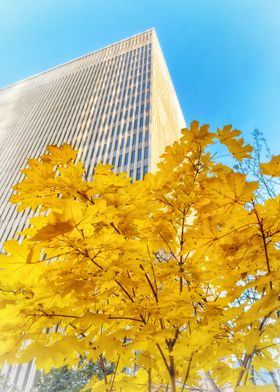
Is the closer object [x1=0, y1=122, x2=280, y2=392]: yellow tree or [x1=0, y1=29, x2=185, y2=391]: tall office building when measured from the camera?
[x1=0, y1=122, x2=280, y2=392]: yellow tree

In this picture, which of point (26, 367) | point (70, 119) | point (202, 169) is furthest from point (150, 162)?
point (202, 169)

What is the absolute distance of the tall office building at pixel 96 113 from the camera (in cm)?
2850

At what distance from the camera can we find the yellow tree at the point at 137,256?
780mm

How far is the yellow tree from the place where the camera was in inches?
30.7

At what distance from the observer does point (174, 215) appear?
1216 millimetres

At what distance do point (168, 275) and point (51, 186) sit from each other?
0.64 metres

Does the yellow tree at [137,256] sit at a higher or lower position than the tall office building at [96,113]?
lower

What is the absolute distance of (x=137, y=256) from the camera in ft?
2.67

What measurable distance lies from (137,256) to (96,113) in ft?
118

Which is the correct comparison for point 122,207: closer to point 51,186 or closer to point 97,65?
point 51,186

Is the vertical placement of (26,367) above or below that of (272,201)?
above

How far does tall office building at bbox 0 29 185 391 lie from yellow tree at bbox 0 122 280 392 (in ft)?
74.6

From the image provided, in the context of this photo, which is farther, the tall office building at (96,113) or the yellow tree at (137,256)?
the tall office building at (96,113)

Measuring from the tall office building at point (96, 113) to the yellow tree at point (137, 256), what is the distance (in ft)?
74.6
